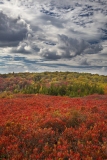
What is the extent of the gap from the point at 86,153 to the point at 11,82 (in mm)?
149683

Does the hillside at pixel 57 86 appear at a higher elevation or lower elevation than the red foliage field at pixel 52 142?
lower

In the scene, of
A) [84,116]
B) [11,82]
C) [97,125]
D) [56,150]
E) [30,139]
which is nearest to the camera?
[56,150]

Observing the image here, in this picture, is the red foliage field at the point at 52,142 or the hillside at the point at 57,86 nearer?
the red foliage field at the point at 52,142

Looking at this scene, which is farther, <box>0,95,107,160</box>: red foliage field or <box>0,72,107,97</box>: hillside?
<box>0,72,107,97</box>: hillside

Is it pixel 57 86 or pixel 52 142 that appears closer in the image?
pixel 52 142

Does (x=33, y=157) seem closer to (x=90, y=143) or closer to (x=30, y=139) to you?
(x=30, y=139)

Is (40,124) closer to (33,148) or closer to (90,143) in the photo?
(33,148)

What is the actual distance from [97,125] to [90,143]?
317 centimetres

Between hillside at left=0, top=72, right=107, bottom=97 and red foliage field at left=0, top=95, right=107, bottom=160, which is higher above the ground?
red foliage field at left=0, top=95, right=107, bottom=160

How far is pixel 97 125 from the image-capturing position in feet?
41.2

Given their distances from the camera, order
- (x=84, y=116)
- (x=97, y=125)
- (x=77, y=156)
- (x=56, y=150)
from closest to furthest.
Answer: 1. (x=77, y=156)
2. (x=56, y=150)
3. (x=97, y=125)
4. (x=84, y=116)

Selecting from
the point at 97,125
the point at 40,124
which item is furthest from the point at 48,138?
the point at 97,125

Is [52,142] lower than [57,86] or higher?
higher

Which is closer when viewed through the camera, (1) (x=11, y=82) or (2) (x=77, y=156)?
(2) (x=77, y=156)
